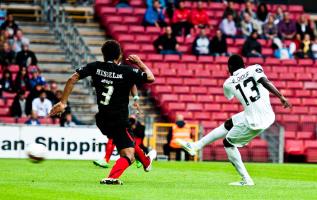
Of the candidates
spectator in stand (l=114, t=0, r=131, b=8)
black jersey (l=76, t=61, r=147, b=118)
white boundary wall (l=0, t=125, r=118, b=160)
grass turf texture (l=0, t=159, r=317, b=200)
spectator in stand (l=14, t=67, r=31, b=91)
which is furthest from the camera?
spectator in stand (l=114, t=0, r=131, b=8)

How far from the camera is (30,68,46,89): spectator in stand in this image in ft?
98.3

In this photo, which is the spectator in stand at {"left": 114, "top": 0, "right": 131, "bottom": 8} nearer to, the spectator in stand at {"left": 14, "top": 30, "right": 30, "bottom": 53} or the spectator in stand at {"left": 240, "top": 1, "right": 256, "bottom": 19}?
the spectator in stand at {"left": 240, "top": 1, "right": 256, "bottom": 19}

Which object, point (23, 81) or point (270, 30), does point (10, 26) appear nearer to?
point (23, 81)

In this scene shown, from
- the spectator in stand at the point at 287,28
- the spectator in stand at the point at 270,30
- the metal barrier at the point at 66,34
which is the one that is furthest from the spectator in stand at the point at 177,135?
the spectator in stand at the point at 287,28

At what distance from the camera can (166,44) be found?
3388 centimetres

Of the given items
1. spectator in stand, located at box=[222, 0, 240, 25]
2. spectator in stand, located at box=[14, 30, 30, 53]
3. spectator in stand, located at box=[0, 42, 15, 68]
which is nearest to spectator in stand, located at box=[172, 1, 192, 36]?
spectator in stand, located at box=[222, 0, 240, 25]

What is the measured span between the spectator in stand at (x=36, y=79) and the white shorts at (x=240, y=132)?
1384 centimetres

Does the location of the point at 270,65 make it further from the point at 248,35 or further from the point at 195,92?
the point at 195,92

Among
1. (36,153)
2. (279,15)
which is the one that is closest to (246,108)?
(36,153)

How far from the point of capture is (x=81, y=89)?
1270 inches

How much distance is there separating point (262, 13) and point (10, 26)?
955 cm

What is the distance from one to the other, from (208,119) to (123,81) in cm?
1669

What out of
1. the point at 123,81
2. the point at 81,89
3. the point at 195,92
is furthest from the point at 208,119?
the point at 123,81

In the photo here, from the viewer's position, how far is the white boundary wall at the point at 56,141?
2702 cm
